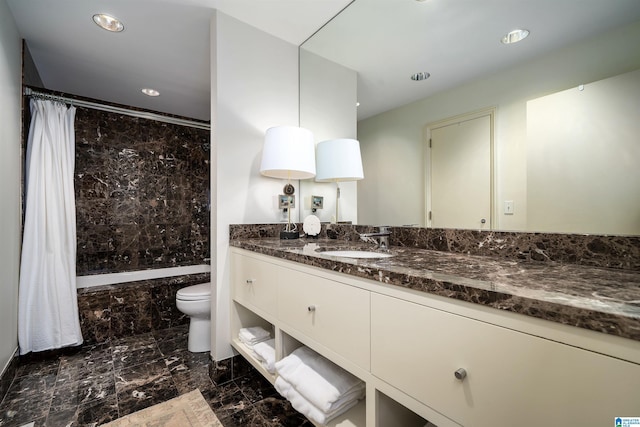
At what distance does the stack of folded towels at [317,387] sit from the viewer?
0.97 m

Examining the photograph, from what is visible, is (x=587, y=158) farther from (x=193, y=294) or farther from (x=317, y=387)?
(x=193, y=294)

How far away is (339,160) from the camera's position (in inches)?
70.8

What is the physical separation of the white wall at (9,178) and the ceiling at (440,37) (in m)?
1.87

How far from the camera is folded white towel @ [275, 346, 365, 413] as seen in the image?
3.19 ft

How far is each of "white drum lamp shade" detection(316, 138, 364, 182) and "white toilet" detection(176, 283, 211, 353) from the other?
4.14 ft

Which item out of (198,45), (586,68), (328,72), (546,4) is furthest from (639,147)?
(198,45)

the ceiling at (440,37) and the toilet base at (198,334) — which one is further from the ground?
the ceiling at (440,37)

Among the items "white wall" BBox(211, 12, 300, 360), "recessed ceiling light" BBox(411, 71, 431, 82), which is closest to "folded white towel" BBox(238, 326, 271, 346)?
"white wall" BBox(211, 12, 300, 360)

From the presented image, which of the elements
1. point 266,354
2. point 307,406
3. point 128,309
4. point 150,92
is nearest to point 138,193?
point 150,92

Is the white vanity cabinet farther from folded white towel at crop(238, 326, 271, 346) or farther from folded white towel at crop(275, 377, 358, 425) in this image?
folded white towel at crop(238, 326, 271, 346)

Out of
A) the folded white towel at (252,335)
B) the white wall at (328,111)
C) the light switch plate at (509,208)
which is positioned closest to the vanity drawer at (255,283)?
the folded white towel at (252,335)

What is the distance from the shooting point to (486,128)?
1.16 m

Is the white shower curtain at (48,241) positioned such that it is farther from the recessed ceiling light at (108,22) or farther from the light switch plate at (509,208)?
the light switch plate at (509,208)

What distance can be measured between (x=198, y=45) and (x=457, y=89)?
1.92 meters
